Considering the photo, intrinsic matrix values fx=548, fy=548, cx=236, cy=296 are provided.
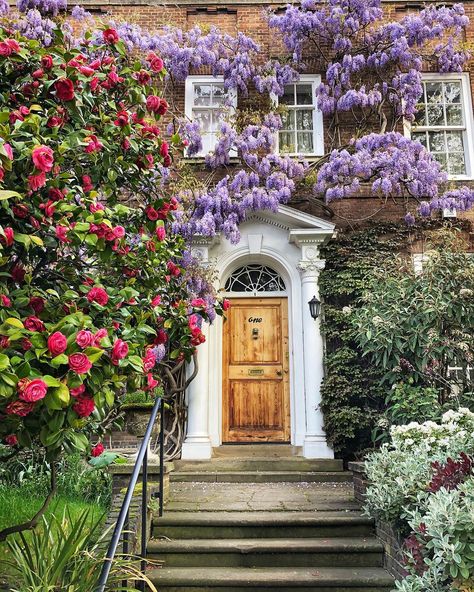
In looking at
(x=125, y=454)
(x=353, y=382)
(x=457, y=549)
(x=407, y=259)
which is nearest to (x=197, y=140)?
(x=407, y=259)

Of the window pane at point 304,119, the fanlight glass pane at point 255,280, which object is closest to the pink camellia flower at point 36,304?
the fanlight glass pane at point 255,280

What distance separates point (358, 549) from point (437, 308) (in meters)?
2.95

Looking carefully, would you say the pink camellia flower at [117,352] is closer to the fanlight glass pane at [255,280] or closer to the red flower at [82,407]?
the red flower at [82,407]

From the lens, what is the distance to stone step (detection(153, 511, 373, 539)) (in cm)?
478

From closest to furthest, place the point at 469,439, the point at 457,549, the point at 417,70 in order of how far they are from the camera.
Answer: the point at 457,549 → the point at 469,439 → the point at 417,70

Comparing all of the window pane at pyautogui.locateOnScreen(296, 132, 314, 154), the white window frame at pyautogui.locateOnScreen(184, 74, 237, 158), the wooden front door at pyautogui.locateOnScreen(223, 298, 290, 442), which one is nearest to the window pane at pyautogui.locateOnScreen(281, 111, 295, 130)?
the window pane at pyautogui.locateOnScreen(296, 132, 314, 154)

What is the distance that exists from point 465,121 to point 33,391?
913 centimetres

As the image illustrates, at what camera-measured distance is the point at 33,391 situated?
2.21 metres

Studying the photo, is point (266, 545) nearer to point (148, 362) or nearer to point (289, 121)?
point (148, 362)

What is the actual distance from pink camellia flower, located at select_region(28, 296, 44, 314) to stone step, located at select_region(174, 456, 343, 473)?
191 inches

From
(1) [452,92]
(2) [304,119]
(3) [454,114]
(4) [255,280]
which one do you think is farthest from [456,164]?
(4) [255,280]

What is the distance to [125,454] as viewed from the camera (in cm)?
558

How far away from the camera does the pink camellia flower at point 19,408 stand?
2.29m

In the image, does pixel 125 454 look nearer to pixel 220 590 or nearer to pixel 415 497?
pixel 220 590
